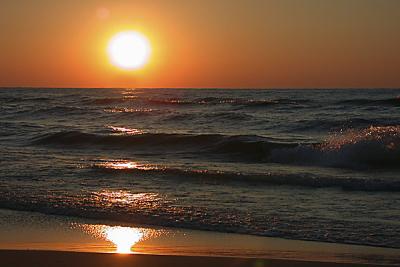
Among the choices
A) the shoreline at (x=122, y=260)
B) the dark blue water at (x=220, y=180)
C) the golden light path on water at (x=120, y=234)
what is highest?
the dark blue water at (x=220, y=180)

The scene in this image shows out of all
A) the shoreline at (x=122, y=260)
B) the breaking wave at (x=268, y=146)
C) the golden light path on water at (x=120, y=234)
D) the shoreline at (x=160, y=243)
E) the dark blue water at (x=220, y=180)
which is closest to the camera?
the shoreline at (x=122, y=260)


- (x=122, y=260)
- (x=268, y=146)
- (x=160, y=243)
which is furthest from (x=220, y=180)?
(x=268, y=146)

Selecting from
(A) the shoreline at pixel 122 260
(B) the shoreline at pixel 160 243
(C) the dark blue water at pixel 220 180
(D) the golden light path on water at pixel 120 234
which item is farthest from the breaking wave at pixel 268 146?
(A) the shoreline at pixel 122 260

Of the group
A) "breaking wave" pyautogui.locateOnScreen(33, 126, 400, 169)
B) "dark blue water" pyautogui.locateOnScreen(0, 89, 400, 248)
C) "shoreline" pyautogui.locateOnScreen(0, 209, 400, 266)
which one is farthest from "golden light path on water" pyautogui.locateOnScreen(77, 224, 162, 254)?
"breaking wave" pyautogui.locateOnScreen(33, 126, 400, 169)

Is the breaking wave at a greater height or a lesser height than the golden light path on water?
greater

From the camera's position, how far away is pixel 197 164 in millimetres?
14875

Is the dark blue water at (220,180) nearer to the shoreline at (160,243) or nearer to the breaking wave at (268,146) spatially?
the breaking wave at (268,146)

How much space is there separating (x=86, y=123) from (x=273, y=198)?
70.3 feet

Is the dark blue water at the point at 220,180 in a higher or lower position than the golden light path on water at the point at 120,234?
higher

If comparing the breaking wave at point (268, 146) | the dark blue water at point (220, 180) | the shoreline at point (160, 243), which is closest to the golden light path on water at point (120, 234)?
the shoreline at point (160, 243)

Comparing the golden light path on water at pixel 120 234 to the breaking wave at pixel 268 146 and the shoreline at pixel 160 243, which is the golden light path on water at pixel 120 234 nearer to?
the shoreline at pixel 160 243

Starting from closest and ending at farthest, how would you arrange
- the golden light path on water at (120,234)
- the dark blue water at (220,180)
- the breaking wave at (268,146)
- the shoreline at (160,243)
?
the shoreline at (160,243)
the golden light path on water at (120,234)
the dark blue water at (220,180)
the breaking wave at (268,146)

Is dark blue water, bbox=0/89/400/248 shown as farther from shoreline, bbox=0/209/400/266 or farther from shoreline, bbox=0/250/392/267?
shoreline, bbox=0/250/392/267

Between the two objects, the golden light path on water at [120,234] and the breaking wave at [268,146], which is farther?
the breaking wave at [268,146]
